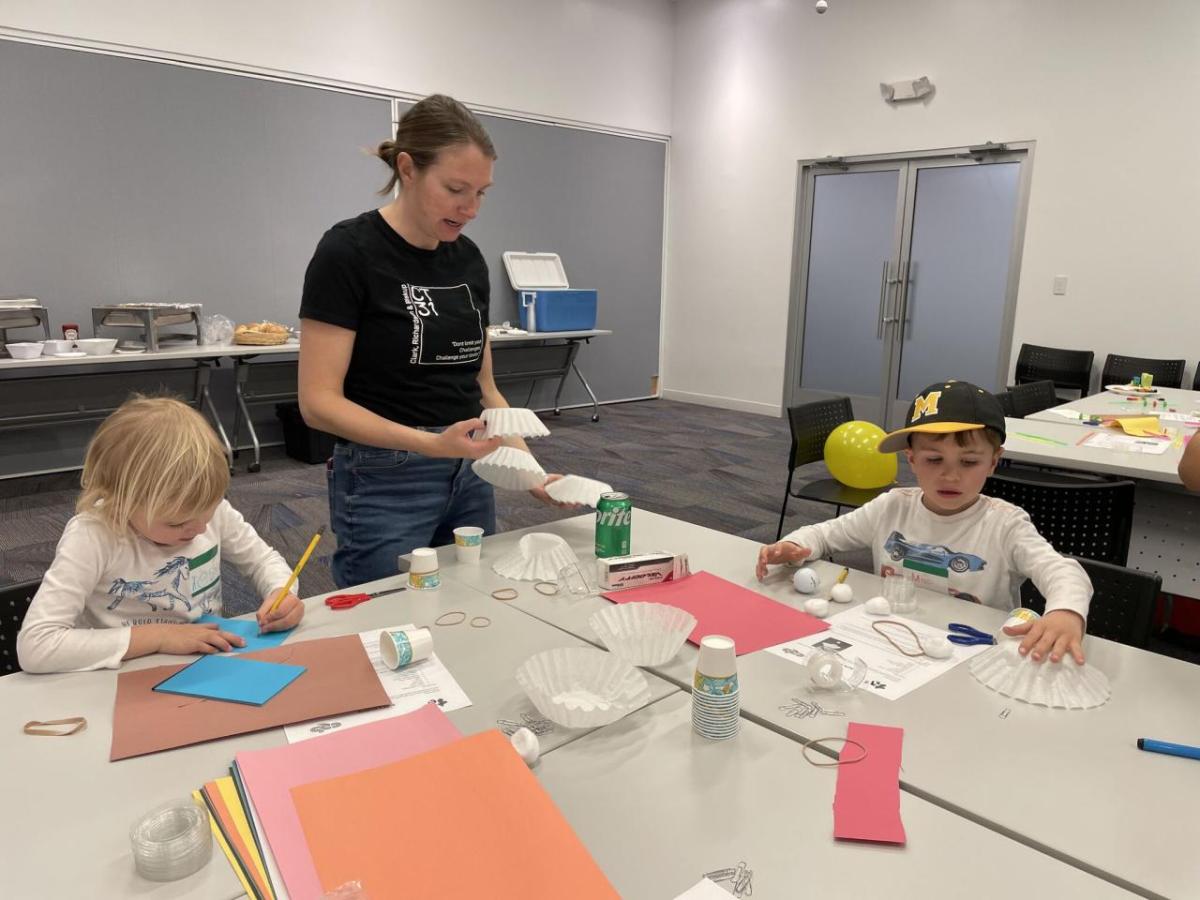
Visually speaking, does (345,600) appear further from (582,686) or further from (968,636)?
(968,636)

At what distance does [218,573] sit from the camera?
1.59 meters

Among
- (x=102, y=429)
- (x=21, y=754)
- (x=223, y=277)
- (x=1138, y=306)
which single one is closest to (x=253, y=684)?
(x=21, y=754)

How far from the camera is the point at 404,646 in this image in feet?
4.14

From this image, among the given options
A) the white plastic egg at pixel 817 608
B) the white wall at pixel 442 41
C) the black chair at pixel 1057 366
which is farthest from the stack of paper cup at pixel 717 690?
the white wall at pixel 442 41

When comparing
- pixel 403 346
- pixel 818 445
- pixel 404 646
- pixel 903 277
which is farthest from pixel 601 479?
pixel 404 646

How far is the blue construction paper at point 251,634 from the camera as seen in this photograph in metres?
1.35

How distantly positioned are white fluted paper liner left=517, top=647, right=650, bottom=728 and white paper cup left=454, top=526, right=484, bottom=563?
1.65 feet

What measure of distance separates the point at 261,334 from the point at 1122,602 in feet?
15.8

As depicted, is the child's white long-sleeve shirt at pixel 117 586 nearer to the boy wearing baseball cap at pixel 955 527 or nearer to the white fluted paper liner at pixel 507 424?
the white fluted paper liner at pixel 507 424

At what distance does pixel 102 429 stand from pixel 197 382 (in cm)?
416

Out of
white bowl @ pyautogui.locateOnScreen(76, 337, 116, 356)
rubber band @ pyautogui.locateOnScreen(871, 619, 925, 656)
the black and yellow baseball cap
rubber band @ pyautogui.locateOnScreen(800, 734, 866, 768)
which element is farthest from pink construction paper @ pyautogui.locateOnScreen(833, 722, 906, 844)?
white bowl @ pyautogui.locateOnScreen(76, 337, 116, 356)

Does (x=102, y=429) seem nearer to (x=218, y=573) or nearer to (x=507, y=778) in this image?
(x=218, y=573)

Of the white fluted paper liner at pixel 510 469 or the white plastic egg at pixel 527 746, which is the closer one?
the white plastic egg at pixel 527 746

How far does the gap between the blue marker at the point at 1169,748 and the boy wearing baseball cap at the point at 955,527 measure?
48cm
